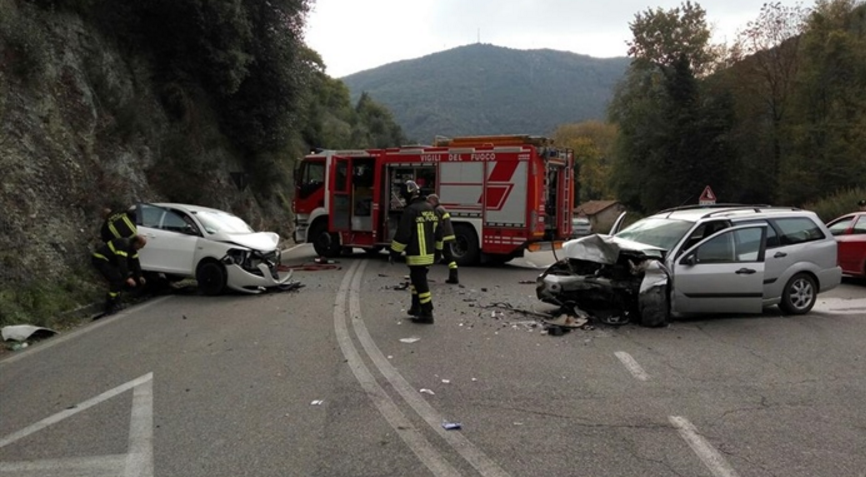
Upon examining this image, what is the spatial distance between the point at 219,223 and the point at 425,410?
797 centimetres

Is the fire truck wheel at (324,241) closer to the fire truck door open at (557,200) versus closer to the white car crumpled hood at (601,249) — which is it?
the fire truck door open at (557,200)

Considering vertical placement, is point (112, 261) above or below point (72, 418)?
above

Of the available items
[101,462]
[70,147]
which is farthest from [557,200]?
[101,462]

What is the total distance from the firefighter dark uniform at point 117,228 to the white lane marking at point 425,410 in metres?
4.40

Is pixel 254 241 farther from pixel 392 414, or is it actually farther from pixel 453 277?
pixel 392 414

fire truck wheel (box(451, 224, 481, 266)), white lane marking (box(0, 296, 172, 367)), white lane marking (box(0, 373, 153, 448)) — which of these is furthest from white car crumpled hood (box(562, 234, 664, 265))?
fire truck wheel (box(451, 224, 481, 266))

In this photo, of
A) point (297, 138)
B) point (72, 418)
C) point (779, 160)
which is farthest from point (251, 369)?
point (779, 160)

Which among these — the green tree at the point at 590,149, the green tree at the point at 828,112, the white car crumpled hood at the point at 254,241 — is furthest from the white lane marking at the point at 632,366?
the green tree at the point at 590,149

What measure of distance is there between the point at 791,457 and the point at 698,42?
174ft

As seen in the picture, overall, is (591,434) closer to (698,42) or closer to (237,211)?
(237,211)

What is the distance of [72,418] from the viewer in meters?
4.95

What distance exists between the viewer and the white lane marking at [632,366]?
6.04 metres

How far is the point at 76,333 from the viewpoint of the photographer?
8.51 m

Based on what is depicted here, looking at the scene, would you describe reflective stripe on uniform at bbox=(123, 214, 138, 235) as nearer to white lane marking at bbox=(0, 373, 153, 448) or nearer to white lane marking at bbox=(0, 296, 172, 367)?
white lane marking at bbox=(0, 296, 172, 367)
